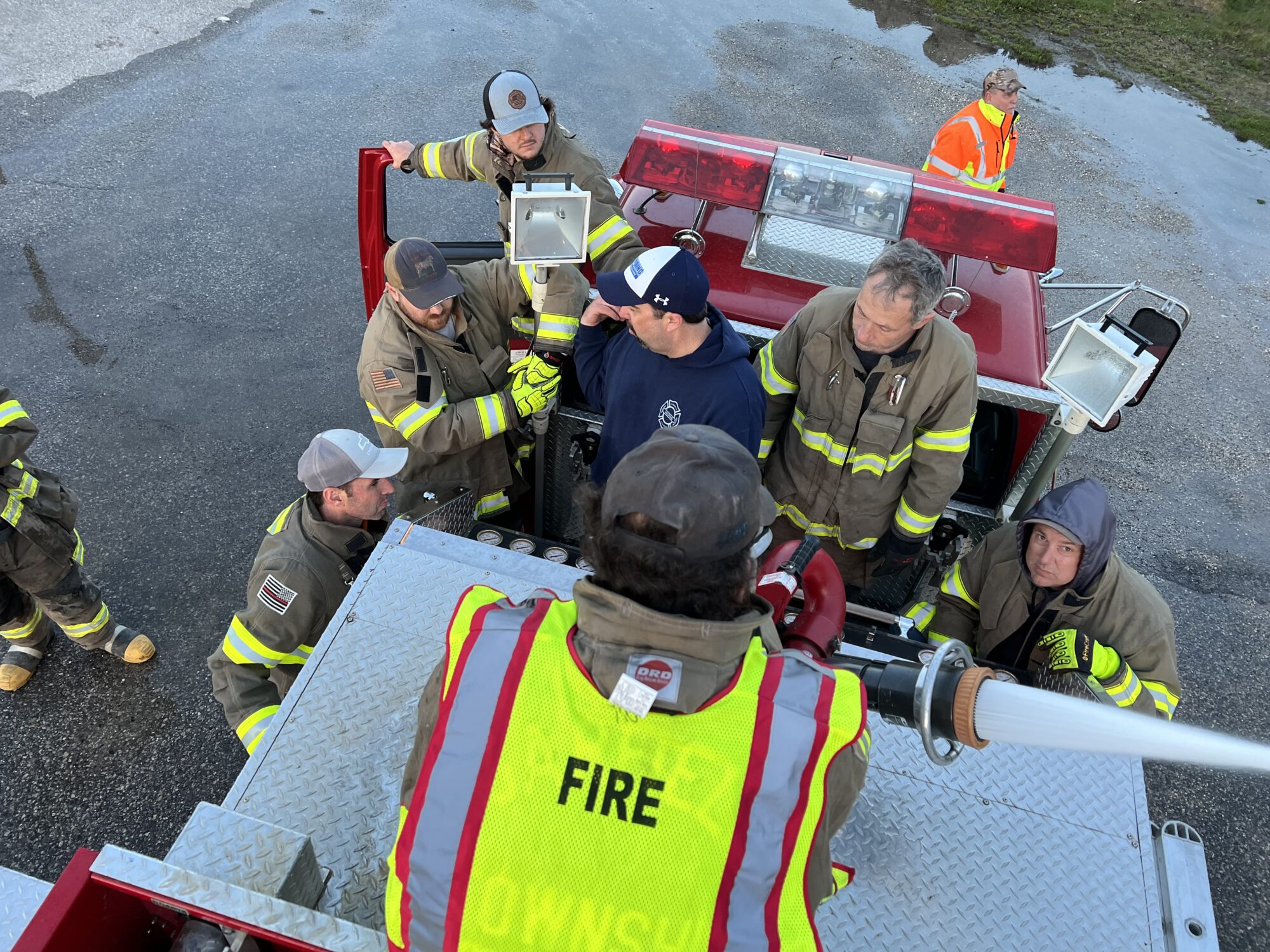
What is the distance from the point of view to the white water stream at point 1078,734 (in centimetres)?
142

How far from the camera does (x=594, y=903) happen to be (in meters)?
1.22

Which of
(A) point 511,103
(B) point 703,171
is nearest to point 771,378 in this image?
(B) point 703,171

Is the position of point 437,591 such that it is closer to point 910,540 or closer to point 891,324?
point 891,324

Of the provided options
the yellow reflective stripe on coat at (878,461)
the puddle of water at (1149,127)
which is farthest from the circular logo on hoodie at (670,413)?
the puddle of water at (1149,127)

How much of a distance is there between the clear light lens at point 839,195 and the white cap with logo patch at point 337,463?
195cm

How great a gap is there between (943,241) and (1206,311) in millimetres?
5082

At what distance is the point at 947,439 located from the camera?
120 inches

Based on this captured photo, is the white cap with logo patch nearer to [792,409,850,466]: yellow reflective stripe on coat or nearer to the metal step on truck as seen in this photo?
the metal step on truck

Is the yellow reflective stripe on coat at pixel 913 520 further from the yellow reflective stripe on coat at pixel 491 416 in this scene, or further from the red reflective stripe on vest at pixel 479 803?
the red reflective stripe on vest at pixel 479 803

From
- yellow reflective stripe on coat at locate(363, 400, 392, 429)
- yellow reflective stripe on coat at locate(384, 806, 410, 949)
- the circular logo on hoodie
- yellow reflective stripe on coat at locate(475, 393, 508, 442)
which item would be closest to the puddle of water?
the circular logo on hoodie

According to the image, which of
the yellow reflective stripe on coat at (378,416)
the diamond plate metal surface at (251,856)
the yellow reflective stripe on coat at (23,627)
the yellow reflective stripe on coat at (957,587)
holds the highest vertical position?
the diamond plate metal surface at (251,856)

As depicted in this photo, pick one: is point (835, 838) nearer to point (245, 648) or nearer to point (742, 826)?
point (742, 826)

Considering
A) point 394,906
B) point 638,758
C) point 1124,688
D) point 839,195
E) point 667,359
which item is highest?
point 638,758

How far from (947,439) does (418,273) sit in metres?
2.03
